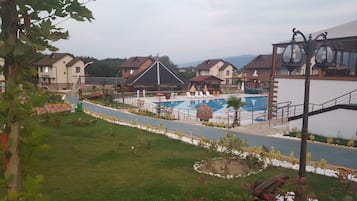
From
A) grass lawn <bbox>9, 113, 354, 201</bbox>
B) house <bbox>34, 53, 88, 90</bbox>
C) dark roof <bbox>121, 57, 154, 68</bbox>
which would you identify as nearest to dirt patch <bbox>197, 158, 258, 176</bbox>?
grass lawn <bbox>9, 113, 354, 201</bbox>

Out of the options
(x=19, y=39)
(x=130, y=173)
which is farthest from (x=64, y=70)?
(x=19, y=39)

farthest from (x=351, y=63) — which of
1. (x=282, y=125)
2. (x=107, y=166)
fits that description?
(x=107, y=166)

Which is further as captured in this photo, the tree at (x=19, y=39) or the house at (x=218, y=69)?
the house at (x=218, y=69)

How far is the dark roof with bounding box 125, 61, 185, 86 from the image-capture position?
119 feet

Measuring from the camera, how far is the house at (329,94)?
11070 millimetres

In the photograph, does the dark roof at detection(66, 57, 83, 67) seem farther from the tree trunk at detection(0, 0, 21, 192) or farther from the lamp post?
the tree trunk at detection(0, 0, 21, 192)

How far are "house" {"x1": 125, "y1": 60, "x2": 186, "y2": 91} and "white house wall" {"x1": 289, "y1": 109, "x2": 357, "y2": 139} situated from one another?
26514 mm

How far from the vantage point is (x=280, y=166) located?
728cm

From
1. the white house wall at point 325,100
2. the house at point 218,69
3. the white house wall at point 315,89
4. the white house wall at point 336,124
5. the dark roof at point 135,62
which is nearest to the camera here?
the white house wall at point 336,124

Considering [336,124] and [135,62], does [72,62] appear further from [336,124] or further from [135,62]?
[336,124]

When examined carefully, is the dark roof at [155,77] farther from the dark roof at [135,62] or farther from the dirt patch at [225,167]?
the dirt patch at [225,167]

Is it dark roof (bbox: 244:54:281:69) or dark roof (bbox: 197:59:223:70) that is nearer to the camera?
dark roof (bbox: 244:54:281:69)

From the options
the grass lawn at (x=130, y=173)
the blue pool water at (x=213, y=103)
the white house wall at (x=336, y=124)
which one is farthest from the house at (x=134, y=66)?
the grass lawn at (x=130, y=173)

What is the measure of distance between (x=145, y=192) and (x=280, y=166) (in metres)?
3.79
